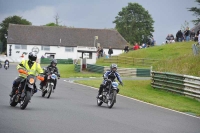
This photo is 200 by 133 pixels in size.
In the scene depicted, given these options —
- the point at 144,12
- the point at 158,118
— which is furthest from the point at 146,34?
the point at 158,118

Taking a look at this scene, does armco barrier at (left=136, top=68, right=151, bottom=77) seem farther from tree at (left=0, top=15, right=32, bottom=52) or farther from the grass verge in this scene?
tree at (left=0, top=15, right=32, bottom=52)

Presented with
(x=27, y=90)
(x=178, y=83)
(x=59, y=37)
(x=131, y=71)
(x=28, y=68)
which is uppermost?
(x=59, y=37)

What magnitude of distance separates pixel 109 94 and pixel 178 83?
11545 millimetres

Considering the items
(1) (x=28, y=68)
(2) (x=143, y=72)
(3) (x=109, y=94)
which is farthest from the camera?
(2) (x=143, y=72)

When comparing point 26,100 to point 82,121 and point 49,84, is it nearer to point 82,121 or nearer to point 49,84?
point 82,121

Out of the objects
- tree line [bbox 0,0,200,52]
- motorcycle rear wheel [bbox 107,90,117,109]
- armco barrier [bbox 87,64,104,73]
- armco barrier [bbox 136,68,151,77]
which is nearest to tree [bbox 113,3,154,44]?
tree line [bbox 0,0,200,52]

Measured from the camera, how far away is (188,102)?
27.2 meters

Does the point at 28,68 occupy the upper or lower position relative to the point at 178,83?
upper

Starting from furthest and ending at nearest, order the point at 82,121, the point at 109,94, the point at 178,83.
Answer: the point at 178,83 < the point at 109,94 < the point at 82,121

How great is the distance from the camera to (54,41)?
11875 cm

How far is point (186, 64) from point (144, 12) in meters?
97.9

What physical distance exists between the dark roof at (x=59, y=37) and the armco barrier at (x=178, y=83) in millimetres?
83424

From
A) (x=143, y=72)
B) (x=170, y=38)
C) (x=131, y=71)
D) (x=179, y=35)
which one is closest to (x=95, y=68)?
(x=131, y=71)

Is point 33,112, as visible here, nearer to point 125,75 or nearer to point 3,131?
point 3,131
